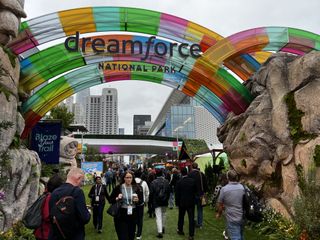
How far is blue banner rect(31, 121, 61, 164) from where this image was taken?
39.0ft

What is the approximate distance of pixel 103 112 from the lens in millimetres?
136500

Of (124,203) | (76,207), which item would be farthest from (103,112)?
(76,207)

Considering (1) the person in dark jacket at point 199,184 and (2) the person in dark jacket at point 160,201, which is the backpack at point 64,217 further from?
(1) the person in dark jacket at point 199,184

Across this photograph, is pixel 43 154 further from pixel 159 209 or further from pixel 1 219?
pixel 159 209

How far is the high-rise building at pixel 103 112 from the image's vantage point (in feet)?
436

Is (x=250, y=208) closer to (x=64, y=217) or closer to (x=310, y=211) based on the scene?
(x=310, y=211)

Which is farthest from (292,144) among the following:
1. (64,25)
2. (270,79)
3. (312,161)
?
(64,25)

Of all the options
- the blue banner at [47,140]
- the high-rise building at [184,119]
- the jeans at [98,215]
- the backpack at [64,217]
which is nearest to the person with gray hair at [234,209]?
the backpack at [64,217]

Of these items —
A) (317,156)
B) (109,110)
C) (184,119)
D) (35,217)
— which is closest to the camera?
Answer: (35,217)

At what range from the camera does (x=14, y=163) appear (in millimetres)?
8219

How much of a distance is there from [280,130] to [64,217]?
7.73 m

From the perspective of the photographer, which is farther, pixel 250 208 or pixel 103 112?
pixel 103 112

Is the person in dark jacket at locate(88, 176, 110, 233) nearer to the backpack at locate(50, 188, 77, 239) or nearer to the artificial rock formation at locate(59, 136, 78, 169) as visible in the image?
the backpack at locate(50, 188, 77, 239)

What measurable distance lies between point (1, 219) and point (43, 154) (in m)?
4.45
